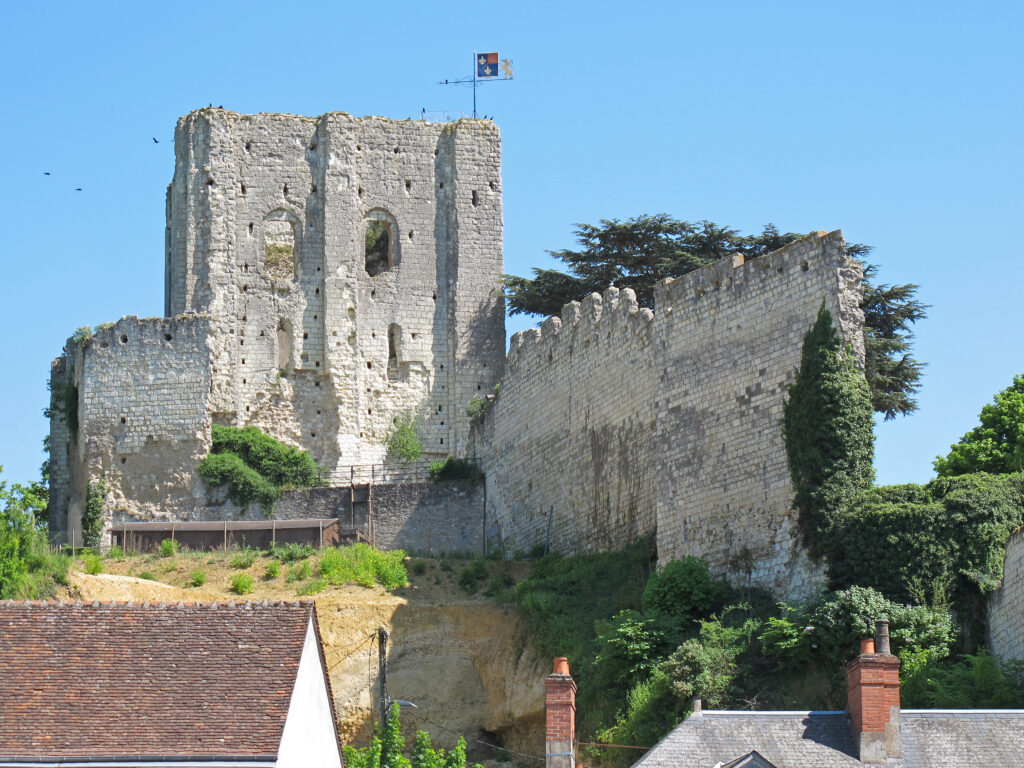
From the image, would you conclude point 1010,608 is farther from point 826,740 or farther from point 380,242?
point 380,242

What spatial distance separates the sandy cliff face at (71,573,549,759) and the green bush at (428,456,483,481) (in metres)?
8.29

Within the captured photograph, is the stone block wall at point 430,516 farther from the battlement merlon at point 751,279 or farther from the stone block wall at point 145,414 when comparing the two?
the battlement merlon at point 751,279

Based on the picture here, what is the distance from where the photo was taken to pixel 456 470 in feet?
155

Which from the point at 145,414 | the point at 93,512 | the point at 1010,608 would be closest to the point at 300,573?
the point at 93,512

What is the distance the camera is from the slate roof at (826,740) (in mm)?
22000

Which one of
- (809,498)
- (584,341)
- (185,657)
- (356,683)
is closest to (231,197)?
(584,341)

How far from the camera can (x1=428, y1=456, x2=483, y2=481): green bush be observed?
153 feet

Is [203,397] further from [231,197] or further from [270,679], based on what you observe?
[270,679]

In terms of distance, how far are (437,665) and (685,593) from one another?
6.95 m

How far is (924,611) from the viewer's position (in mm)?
28219

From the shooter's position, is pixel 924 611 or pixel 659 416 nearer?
pixel 924 611

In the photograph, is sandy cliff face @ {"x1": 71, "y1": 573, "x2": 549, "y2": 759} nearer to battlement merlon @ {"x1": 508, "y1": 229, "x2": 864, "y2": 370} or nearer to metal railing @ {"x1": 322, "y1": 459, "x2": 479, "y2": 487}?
battlement merlon @ {"x1": 508, "y1": 229, "x2": 864, "y2": 370}

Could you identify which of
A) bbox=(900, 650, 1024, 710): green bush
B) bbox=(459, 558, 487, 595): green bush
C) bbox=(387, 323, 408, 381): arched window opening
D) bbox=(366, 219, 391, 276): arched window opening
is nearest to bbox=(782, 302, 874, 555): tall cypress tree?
bbox=(900, 650, 1024, 710): green bush

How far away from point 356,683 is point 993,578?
1283 cm
